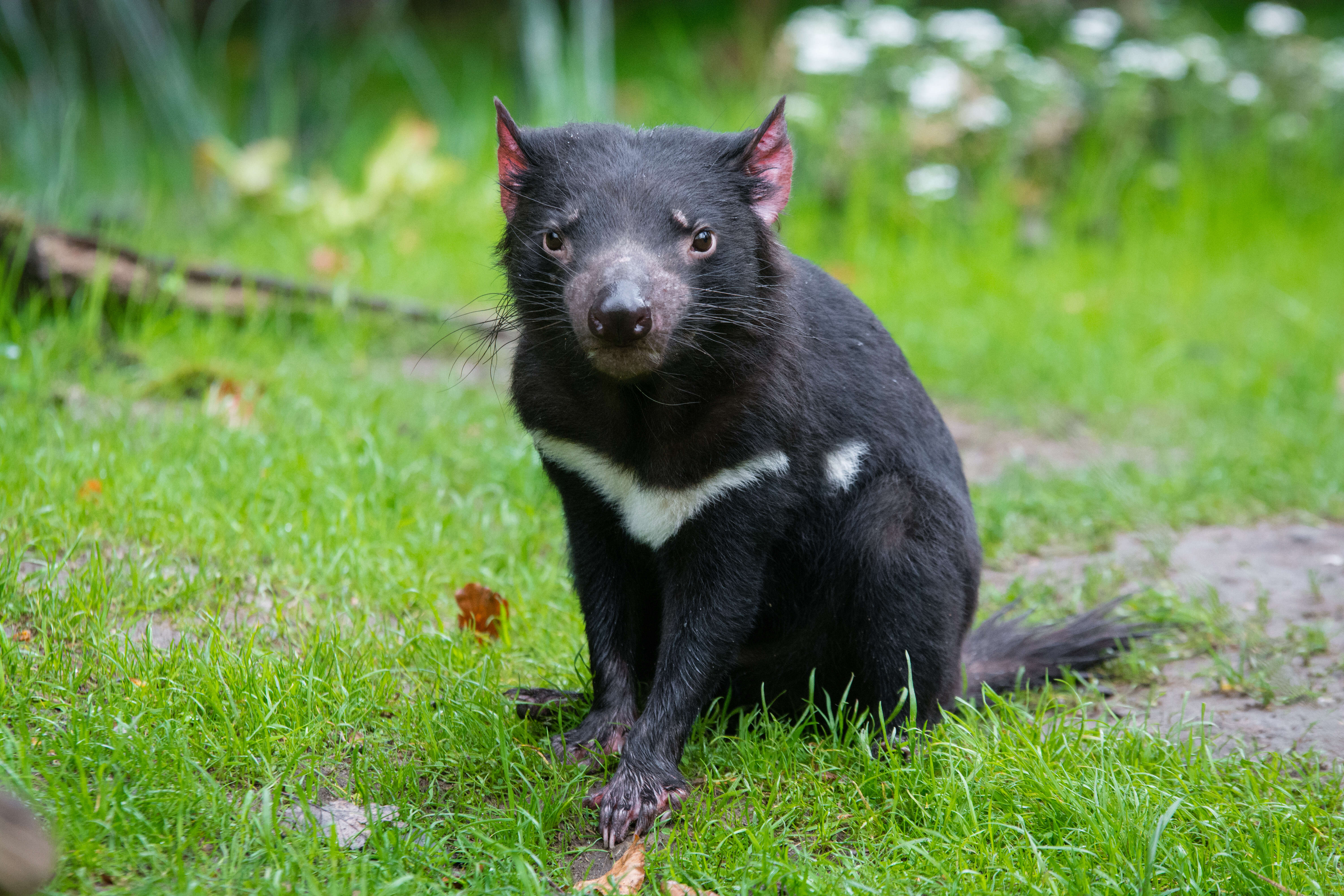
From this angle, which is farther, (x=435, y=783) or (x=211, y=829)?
(x=435, y=783)

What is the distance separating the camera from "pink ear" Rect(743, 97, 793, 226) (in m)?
2.40

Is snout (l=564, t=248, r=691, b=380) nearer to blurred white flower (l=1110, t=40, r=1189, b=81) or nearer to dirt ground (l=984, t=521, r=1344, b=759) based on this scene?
dirt ground (l=984, t=521, r=1344, b=759)

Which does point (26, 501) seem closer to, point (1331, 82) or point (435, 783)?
point (435, 783)

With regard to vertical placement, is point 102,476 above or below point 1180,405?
above

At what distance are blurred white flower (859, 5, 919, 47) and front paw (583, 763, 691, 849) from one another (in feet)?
19.2

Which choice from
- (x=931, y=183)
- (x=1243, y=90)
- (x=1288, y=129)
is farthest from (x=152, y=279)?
(x=1288, y=129)

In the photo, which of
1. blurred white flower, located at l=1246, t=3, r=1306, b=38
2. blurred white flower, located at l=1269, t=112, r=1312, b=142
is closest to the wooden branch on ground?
blurred white flower, located at l=1269, t=112, r=1312, b=142

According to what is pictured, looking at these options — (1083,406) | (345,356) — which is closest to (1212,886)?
(1083,406)

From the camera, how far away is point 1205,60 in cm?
745

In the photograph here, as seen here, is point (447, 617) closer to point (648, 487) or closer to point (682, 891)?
point (648, 487)

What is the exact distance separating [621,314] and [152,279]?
3.37m

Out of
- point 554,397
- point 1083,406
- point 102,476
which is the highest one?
point 554,397

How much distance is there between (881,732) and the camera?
261 centimetres

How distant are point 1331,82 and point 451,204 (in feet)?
18.9
